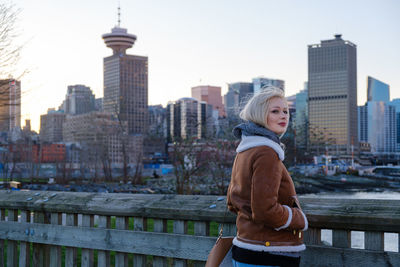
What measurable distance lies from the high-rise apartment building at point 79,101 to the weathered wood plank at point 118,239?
6380 inches

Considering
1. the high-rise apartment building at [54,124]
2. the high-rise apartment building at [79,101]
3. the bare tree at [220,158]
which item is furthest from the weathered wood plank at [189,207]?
the high-rise apartment building at [79,101]

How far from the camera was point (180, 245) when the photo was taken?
11.0ft

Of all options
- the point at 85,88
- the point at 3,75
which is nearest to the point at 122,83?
the point at 85,88

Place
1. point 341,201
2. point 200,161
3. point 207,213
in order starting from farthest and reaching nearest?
point 200,161
point 207,213
point 341,201

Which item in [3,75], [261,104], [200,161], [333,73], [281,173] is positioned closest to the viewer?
[281,173]

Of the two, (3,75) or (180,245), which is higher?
Result: (3,75)

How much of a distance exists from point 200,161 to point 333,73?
171m

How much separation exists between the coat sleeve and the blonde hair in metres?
0.26

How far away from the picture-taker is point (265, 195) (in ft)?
8.09

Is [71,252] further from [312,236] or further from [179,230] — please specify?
[312,236]

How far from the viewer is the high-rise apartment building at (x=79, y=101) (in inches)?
6521

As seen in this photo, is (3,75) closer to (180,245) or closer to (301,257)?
(180,245)

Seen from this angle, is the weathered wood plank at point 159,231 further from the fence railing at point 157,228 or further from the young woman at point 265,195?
the young woman at point 265,195

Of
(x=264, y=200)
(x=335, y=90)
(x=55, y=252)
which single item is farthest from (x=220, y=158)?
(x=335, y=90)
